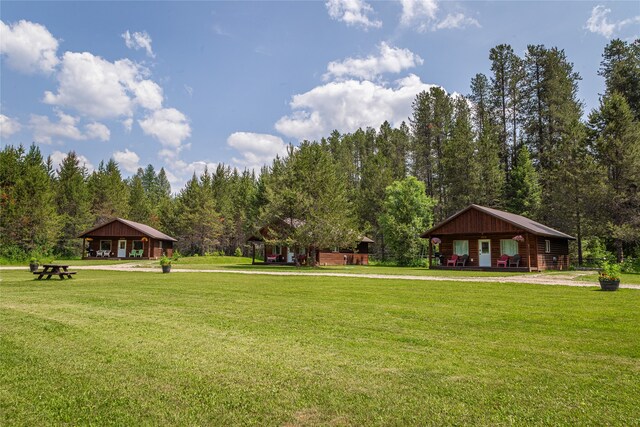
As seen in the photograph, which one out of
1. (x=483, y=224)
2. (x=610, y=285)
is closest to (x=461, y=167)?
(x=483, y=224)

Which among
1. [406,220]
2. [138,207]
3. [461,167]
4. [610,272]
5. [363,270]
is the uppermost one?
[461,167]

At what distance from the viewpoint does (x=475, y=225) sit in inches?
1085

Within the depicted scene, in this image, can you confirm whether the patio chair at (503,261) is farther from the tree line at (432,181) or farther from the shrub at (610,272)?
the shrub at (610,272)

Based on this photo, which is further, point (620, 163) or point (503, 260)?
point (620, 163)

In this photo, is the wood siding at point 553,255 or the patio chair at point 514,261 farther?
the wood siding at point 553,255

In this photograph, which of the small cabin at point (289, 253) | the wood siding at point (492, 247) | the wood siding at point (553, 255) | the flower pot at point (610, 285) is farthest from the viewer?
the small cabin at point (289, 253)

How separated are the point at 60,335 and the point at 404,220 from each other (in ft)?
112

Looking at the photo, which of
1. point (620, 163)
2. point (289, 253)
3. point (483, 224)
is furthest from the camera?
point (289, 253)

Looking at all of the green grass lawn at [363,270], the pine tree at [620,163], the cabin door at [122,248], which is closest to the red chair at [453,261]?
the green grass lawn at [363,270]

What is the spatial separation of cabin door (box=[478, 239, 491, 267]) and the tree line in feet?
26.6

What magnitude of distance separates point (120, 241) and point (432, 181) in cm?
3713

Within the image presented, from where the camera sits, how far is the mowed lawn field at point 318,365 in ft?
11.3

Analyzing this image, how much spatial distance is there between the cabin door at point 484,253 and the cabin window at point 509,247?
33.2 inches

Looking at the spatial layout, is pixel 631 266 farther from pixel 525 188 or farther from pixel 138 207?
pixel 138 207
